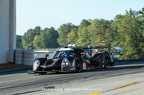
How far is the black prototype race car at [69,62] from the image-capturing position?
A: 15.0 meters

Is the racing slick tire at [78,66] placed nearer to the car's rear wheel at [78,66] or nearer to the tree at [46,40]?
the car's rear wheel at [78,66]

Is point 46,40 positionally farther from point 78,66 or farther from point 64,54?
point 78,66

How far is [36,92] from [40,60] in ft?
20.8

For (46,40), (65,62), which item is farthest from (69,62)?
(46,40)

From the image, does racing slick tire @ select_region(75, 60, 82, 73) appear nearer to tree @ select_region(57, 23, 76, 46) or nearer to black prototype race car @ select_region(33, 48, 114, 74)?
black prototype race car @ select_region(33, 48, 114, 74)

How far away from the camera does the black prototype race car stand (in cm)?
1496

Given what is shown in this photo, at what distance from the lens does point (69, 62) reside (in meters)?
15.0

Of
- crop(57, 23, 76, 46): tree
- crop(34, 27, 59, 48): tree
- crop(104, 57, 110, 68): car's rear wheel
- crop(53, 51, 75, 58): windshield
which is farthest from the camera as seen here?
crop(34, 27, 59, 48): tree

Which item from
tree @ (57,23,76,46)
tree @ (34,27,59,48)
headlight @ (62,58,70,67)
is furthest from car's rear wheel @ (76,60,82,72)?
tree @ (34,27,59,48)

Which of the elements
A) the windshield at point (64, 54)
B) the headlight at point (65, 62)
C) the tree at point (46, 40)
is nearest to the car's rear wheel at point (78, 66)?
the headlight at point (65, 62)

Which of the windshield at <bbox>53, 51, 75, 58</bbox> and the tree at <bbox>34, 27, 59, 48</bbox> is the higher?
the tree at <bbox>34, 27, 59, 48</bbox>

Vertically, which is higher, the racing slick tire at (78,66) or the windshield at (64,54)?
the windshield at (64,54)

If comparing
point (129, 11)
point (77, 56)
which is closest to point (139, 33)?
point (129, 11)

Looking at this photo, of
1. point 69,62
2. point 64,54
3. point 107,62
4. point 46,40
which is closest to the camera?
point 69,62
